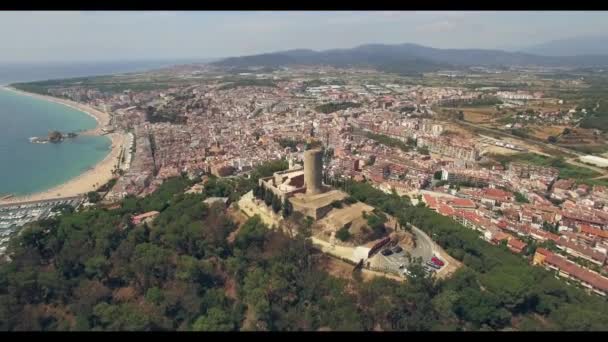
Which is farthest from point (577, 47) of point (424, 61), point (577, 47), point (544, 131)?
point (544, 131)

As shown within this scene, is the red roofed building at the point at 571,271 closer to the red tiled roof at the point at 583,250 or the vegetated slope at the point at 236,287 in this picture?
the vegetated slope at the point at 236,287

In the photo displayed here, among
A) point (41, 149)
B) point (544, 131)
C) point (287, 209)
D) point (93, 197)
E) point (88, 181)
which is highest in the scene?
point (287, 209)

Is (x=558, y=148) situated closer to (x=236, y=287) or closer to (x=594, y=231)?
(x=594, y=231)

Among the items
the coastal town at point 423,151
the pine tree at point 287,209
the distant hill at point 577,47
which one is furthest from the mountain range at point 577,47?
the pine tree at point 287,209

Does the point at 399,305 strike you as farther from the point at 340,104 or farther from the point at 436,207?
the point at 340,104

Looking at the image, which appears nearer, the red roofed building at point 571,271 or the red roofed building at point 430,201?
the red roofed building at point 571,271
